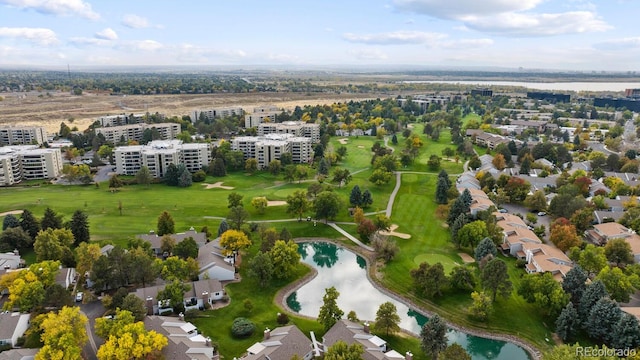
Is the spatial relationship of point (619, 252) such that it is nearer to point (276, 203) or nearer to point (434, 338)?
point (434, 338)

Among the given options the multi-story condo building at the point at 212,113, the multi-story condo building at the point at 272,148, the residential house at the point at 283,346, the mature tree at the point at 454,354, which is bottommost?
the residential house at the point at 283,346

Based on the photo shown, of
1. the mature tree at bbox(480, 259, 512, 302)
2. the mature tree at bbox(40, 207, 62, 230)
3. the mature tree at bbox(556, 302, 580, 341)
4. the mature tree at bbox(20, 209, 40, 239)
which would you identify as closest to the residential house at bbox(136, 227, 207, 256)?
the mature tree at bbox(40, 207, 62, 230)

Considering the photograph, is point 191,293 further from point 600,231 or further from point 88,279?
point 600,231

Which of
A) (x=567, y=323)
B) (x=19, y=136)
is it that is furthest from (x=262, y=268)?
(x=19, y=136)

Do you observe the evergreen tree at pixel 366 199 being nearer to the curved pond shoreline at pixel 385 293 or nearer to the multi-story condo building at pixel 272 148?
the curved pond shoreline at pixel 385 293

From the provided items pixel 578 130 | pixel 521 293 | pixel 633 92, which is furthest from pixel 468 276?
pixel 633 92

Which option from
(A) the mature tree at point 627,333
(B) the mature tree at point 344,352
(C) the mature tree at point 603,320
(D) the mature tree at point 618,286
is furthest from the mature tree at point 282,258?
(D) the mature tree at point 618,286

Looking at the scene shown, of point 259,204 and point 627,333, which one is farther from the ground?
point 259,204
